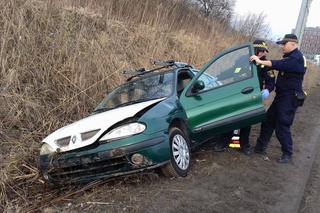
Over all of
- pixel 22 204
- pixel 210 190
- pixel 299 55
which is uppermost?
pixel 299 55

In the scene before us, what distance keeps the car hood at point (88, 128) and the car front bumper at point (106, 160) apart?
0.33ft

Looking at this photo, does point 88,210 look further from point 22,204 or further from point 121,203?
point 22,204

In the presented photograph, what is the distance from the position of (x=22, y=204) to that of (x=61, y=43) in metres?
4.51

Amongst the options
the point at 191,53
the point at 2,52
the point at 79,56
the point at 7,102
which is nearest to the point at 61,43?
the point at 79,56

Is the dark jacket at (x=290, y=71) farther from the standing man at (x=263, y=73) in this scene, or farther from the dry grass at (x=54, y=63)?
the dry grass at (x=54, y=63)

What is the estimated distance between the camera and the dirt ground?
4711 mm

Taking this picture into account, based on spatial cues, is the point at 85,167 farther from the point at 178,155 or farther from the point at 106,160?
the point at 178,155

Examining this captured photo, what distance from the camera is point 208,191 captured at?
517 centimetres

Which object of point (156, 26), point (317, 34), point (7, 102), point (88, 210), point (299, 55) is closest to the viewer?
point (88, 210)

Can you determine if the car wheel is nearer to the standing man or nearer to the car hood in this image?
the car hood

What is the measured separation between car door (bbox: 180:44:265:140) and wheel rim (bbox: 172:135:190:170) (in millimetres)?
517

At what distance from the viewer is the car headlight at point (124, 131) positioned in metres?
5.20

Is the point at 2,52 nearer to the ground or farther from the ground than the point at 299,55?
nearer to the ground

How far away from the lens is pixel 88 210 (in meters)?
4.61
